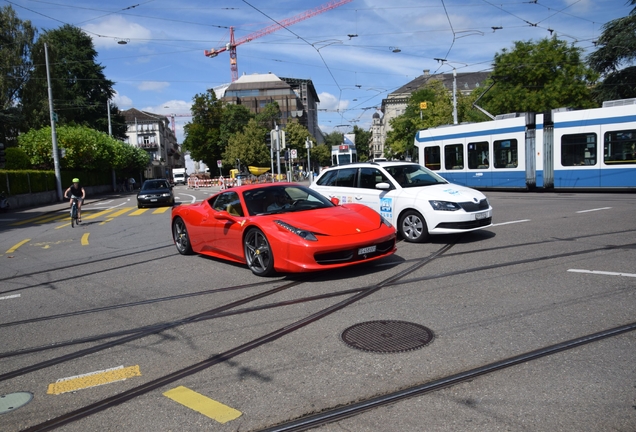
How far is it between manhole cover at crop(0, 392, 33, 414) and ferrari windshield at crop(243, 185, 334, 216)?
4415 mm

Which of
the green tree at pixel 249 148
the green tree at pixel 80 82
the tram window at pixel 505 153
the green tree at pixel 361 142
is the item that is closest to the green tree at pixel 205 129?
the green tree at pixel 249 148

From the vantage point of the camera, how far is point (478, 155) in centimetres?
2495

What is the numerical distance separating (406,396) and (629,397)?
55.2 inches

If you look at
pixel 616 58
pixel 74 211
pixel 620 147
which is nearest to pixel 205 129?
pixel 616 58

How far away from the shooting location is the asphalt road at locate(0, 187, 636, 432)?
10.9ft

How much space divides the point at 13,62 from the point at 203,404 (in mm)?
50221

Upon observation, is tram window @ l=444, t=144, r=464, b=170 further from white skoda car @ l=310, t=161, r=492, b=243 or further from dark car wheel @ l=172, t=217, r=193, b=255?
dark car wheel @ l=172, t=217, r=193, b=255

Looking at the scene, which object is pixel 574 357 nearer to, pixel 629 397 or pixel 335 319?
pixel 629 397

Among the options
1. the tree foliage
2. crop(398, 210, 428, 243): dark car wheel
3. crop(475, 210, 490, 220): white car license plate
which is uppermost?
the tree foliage

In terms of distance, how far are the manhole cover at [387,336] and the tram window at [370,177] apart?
582 centimetres

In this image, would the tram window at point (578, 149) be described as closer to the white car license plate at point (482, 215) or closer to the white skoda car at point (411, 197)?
the white skoda car at point (411, 197)

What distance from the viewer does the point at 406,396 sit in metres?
3.48

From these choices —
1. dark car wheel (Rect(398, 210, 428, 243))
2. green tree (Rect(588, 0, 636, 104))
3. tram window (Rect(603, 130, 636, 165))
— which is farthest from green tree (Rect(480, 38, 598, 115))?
dark car wheel (Rect(398, 210, 428, 243))

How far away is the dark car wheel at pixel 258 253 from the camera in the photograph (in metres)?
7.29
